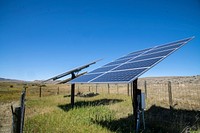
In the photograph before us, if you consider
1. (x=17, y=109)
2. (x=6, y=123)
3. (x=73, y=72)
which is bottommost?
(x=6, y=123)

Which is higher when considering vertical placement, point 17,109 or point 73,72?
point 73,72

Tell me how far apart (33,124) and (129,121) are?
5.72m

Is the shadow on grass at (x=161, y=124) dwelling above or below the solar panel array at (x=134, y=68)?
below

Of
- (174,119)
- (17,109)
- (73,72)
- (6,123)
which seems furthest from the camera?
(73,72)

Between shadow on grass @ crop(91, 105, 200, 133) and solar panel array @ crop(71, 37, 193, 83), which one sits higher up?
solar panel array @ crop(71, 37, 193, 83)

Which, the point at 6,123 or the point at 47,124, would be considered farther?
the point at 6,123

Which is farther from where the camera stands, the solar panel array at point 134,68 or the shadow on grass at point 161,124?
the shadow on grass at point 161,124

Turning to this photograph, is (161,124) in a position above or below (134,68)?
below

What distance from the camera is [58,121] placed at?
36.4 ft

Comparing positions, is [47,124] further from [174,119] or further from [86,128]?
[174,119]

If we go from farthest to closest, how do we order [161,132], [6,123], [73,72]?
1. [73,72]
2. [6,123]
3. [161,132]

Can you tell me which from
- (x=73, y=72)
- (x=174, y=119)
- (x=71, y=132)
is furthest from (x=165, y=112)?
(x=73, y=72)

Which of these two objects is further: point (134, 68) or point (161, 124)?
point (161, 124)

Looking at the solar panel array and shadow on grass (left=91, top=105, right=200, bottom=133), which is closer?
the solar panel array
